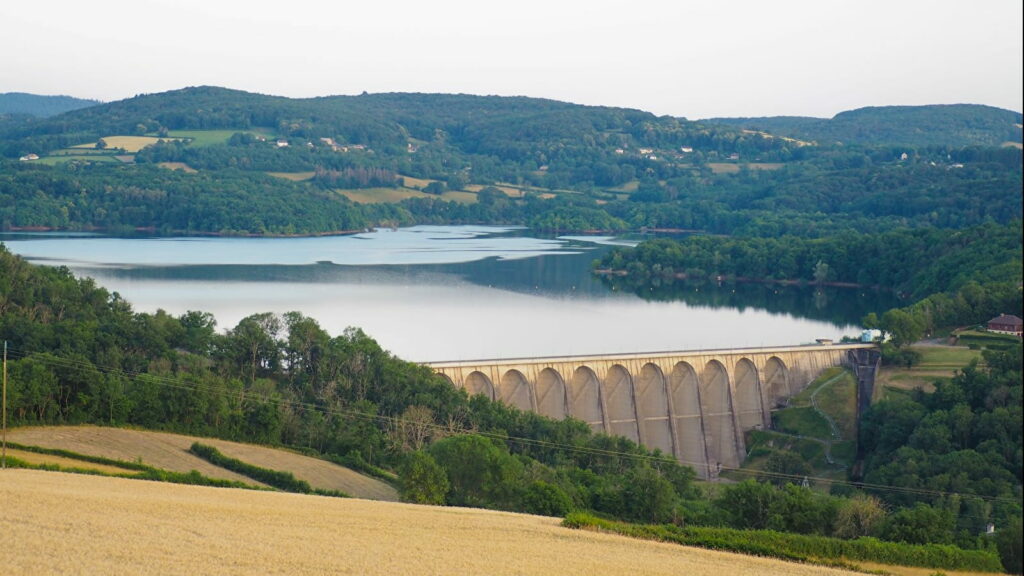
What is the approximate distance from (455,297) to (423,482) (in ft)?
191

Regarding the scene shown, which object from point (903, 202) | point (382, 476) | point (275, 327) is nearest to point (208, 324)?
point (275, 327)

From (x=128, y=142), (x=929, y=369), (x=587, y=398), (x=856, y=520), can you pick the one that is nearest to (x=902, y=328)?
(x=929, y=369)

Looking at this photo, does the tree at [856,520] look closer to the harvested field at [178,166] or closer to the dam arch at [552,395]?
the dam arch at [552,395]

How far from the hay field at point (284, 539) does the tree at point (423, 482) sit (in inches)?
136

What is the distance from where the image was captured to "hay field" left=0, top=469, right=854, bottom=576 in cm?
2075

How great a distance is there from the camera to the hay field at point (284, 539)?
20.8 metres

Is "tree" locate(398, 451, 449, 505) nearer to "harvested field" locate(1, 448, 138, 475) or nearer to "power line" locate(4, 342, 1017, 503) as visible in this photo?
"power line" locate(4, 342, 1017, 503)

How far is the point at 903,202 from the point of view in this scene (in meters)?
136

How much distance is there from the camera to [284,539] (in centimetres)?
2314

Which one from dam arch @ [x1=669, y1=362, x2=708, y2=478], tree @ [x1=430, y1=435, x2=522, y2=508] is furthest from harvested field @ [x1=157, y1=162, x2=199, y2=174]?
tree @ [x1=430, y1=435, x2=522, y2=508]

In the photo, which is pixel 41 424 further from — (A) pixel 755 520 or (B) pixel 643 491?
(A) pixel 755 520

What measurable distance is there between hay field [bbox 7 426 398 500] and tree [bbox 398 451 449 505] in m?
2.36

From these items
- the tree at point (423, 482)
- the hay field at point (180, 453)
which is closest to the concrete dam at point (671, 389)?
the hay field at point (180, 453)

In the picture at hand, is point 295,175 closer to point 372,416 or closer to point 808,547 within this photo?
point 372,416
